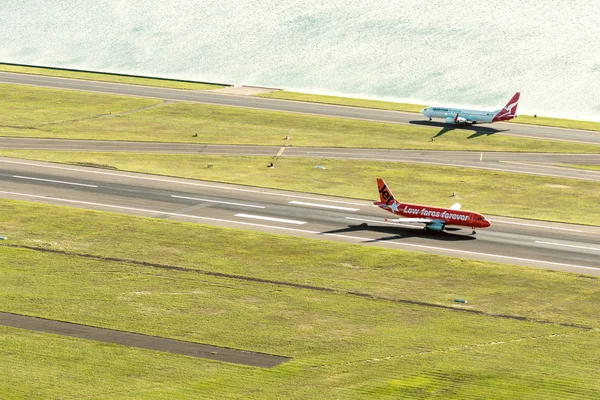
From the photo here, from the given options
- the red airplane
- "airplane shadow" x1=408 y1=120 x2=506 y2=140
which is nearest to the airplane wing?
the red airplane

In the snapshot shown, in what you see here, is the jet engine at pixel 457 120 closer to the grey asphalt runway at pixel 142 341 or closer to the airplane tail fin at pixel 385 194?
the airplane tail fin at pixel 385 194

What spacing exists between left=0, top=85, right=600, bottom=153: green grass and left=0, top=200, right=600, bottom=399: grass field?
56775 millimetres

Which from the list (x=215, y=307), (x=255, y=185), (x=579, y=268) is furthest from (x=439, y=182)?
(x=215, y=307)

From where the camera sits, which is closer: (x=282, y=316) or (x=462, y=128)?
(x=282, y=316)

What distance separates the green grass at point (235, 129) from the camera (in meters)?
170

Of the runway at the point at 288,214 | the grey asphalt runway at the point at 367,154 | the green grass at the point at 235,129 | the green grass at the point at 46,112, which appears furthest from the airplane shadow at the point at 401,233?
the green grass at the point at 46,112

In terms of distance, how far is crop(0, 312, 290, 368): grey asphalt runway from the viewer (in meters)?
77.6

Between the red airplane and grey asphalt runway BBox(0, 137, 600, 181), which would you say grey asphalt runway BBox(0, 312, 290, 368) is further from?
grey asphalt runway BBox(0, 137, 600, 181)

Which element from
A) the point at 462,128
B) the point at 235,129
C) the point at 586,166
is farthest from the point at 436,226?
the point at 462,128

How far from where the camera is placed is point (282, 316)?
87250 millimetres

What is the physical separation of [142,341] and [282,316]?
46.5 feet

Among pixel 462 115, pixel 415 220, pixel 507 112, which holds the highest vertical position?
pixel 507 112

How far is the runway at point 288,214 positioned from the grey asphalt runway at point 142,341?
34.4 metres

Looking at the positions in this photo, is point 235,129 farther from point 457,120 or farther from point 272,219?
point 272,219
